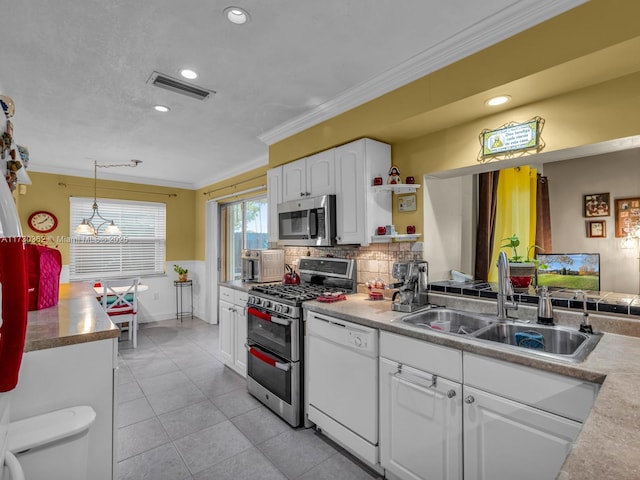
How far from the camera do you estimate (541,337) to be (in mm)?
1760

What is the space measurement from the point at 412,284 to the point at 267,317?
1200 millimetres

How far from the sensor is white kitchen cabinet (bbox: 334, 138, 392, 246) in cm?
260

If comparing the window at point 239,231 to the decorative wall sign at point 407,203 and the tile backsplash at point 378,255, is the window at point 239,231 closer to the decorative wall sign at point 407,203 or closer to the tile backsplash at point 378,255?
the tile backsplash at point 378,255

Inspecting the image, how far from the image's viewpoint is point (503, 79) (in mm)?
1770

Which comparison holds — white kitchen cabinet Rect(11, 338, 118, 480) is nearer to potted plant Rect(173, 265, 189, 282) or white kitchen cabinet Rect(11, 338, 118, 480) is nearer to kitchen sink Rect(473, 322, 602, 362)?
kitchen sink Rect(473, 322, 602, 362)

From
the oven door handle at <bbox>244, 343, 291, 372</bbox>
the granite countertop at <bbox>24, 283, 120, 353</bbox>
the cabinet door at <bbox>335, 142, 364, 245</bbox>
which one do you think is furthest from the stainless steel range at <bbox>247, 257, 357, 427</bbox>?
the granite countertop at <bbox>24, 283, 120, 353</bbox>

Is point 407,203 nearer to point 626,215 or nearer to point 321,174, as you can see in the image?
point 321,174

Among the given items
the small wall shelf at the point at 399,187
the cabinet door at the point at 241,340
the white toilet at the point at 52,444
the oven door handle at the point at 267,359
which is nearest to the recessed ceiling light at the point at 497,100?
the small wall shelf at the point at 399,187

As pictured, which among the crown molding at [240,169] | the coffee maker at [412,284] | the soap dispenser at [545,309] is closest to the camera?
the soap dispenser at [545,309]

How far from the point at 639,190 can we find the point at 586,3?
1155 mm

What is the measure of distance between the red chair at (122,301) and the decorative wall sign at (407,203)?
373cm

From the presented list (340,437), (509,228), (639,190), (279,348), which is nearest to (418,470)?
(340,437)

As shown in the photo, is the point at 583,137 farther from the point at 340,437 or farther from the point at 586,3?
the point at 340,437

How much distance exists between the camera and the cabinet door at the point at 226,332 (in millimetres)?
3545
